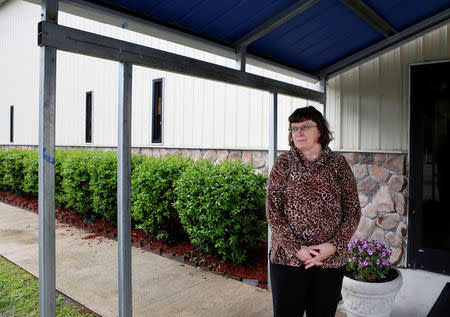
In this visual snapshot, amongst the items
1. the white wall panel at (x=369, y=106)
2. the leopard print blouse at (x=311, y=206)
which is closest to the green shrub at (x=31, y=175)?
the white wall panel at (x=369, y=106)

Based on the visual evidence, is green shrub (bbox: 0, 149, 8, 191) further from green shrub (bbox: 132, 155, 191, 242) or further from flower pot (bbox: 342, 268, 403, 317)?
flower pot (bbox: 342, 268, 403, 317)

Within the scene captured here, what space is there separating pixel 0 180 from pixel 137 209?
28.6 feet

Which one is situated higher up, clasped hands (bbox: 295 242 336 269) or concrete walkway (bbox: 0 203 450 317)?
clasped hands (bbox: 295 242 336 269)

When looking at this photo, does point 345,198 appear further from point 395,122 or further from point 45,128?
point 395,122

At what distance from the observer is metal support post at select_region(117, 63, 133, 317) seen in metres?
2.57

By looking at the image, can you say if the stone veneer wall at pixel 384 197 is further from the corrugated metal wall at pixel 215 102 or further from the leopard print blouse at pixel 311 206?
the leopard print blouse at pixel 311 206

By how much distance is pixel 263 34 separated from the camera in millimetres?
3381

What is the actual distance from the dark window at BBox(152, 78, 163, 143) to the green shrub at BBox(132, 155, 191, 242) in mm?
2605

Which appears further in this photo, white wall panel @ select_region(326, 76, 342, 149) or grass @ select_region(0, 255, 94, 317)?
white wall panel @ select_region(326, 76, 342, 149)

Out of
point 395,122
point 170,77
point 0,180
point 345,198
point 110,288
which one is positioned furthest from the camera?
point 0,180

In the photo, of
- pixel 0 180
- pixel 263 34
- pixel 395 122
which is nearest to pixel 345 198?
pixel 263 34

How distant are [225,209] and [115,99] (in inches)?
264

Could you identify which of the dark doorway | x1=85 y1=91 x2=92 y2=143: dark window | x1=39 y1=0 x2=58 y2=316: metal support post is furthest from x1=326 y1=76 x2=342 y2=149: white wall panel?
x1=85 y1=91 x2=92 y2=143: dark window

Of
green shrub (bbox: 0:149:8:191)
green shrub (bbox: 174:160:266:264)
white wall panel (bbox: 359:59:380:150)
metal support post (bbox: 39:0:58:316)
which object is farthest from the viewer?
green shrub (bbox: 0:149:8:191)
